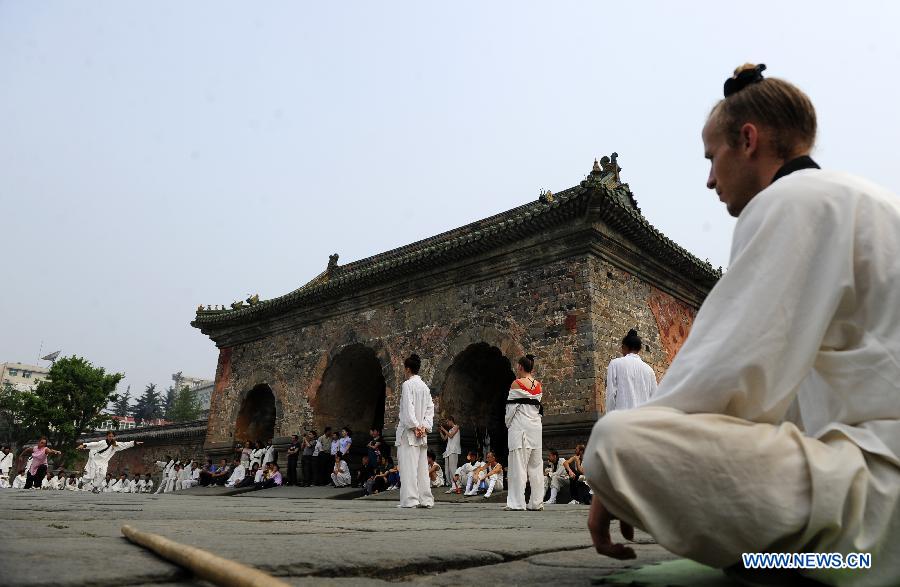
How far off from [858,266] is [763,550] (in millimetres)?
614

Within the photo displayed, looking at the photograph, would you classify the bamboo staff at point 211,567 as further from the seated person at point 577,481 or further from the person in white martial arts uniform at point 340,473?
the person in white martial arts uniform at point 340,473

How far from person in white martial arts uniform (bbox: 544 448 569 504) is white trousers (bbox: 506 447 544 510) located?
3449mm

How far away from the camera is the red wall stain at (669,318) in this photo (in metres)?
13.1

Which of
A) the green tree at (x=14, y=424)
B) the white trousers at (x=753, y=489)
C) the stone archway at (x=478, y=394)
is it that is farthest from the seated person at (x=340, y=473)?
the green tree at (x=14, y=424)

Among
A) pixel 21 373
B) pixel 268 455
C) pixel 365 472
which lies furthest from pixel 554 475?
pixel 21 373

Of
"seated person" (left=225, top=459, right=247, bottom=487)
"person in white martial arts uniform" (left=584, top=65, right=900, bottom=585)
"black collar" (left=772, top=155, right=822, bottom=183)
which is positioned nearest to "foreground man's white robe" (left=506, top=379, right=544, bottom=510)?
"black collar" (left=772, top=155, right=822, bottom=183)

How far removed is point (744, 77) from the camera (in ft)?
5.16

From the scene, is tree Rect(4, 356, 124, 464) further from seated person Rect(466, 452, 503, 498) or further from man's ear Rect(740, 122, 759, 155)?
man's ear Rect(740, 122, 759, 155)

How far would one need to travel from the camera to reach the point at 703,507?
3.78ft

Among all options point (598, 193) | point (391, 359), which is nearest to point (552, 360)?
point (598, 193)

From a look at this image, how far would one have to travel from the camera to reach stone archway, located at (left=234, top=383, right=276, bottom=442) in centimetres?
1758

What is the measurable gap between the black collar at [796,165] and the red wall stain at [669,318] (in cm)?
1186

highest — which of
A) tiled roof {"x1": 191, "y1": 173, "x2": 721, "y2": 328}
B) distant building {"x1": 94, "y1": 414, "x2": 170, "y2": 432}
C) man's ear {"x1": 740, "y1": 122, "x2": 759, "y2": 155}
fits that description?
tiled roof {"x1": 191, "y1": 173, "x2": 721, "y2": 328}

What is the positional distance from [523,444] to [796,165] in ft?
19.6
